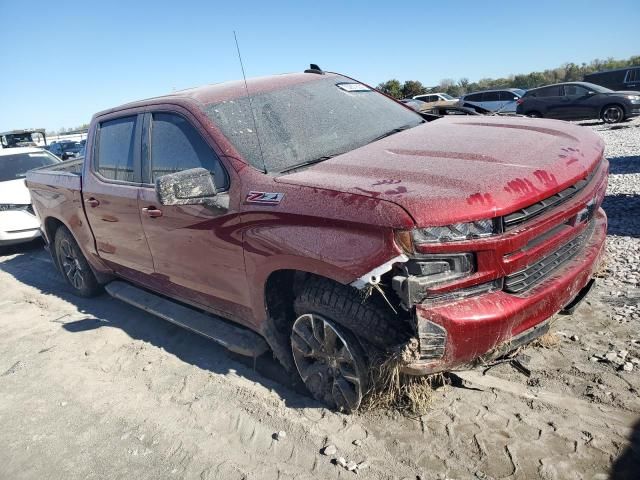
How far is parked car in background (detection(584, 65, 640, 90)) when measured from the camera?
19.6 meters

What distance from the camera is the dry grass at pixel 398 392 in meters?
2.55

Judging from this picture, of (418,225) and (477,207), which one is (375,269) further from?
(477,207)

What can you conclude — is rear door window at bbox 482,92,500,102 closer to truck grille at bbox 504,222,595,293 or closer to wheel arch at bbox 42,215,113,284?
wheel arch at bbox 42,215,113,284

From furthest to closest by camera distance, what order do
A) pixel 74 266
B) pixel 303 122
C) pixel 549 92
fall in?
1. pixel 549 92
2. pixel 74 266
3. pixel 303 122

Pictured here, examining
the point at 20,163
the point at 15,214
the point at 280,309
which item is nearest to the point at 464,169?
the point at 280,309

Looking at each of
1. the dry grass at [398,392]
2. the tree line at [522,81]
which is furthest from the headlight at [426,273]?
the tree line at [522,81]

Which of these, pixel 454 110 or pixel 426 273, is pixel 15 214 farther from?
pixel 426 273

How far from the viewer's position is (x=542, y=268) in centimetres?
250

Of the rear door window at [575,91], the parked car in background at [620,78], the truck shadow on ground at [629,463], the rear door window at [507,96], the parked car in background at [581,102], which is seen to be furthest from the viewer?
the rear door window at [507,96]

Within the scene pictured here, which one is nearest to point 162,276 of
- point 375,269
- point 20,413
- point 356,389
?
point 20,413

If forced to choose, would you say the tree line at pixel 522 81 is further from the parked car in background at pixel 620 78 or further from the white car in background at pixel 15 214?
the white car in background at pixel 15 214

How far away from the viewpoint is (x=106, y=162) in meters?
4.30

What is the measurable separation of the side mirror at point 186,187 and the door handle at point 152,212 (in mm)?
651

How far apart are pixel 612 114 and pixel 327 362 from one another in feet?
57.6
